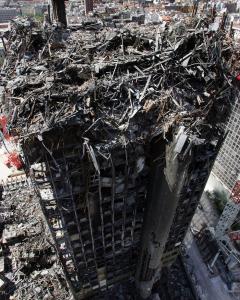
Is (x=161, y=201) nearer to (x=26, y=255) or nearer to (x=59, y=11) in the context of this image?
(x=59, y=11)

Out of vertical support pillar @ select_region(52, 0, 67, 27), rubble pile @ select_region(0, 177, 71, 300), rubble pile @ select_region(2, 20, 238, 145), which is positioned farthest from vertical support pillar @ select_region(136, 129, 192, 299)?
vertical support pillar @ select_region(52, 0, 67, 27)

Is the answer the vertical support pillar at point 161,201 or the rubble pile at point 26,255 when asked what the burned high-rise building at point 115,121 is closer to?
the vertical support pillar at point 161,201

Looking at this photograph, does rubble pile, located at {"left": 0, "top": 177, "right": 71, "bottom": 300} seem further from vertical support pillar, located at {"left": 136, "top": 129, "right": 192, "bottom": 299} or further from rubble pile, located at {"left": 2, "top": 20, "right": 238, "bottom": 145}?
rubble pile, located at {"left": 2, "top": 20, "right": 238, "bottom": 145}

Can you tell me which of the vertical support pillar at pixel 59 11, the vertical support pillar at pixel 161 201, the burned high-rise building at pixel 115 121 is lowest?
the vertical support pillar at pixel 161 201

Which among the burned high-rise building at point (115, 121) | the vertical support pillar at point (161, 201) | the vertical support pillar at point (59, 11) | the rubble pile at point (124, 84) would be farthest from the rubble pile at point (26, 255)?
the vertical support pillar at point (59, 11)

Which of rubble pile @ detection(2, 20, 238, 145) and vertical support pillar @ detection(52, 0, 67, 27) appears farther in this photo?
vertical support pillar @ detection(52, 0, 67, 27)

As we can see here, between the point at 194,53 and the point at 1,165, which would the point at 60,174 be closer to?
the point at 194,53
